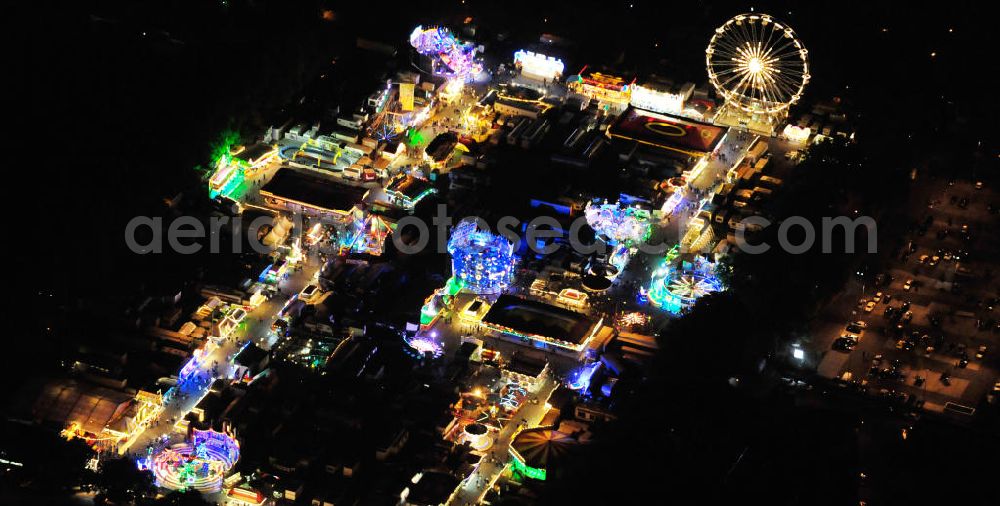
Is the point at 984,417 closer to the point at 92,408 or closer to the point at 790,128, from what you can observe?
the point at 790,128

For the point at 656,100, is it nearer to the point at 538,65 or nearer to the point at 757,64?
the point at 538,65

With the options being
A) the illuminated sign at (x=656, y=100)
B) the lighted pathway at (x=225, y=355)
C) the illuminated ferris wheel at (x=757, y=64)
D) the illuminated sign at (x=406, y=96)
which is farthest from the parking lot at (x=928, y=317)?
the illuminated sign at (x=406, y=96)

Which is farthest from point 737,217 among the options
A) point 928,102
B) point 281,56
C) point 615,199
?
point 281,56

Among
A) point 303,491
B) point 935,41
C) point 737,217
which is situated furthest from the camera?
point 935,41

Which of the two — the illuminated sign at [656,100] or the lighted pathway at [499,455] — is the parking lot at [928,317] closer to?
the lighted pathway at [499,455]

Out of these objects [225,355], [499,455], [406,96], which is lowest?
[499,455]

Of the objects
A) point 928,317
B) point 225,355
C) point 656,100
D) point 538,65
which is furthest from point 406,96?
point 928,317
